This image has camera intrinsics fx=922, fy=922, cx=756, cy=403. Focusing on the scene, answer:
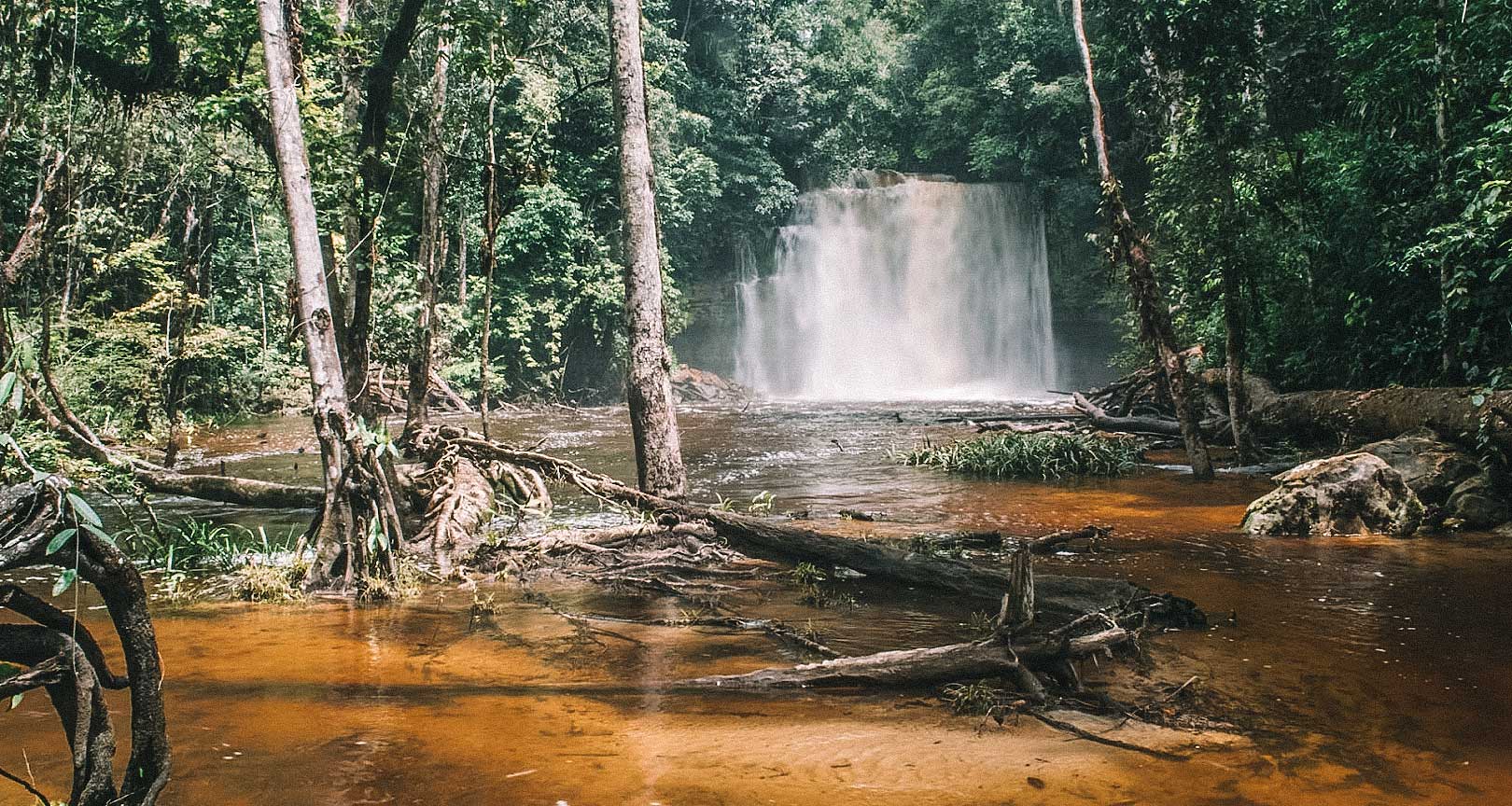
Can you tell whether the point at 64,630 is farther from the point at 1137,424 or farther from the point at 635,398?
the point at 1137,424

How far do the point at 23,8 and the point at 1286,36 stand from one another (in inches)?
856

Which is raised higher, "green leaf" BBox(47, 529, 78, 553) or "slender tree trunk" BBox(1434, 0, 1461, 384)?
"slender tree trunk" BBox(1434, 0, 1461, 384)

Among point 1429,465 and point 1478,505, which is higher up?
point 1429,465

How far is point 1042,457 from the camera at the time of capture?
12.5m

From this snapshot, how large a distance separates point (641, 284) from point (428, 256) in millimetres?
4933

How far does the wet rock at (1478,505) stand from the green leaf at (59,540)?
373 inches

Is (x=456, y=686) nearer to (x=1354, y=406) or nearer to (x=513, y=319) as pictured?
(x=1354, y=406)

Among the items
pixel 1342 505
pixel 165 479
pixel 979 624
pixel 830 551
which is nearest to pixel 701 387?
pixel 165 479

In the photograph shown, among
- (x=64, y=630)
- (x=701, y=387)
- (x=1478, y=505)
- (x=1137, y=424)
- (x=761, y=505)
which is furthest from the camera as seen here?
(x=701, y=387)

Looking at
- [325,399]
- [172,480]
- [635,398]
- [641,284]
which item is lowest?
[172,480]

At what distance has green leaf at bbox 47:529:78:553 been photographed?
6.43 ft

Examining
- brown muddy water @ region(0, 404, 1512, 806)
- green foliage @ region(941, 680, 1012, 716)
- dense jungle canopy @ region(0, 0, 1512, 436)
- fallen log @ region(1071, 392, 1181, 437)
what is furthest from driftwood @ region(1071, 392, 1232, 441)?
green foliage @ region(941, 680, 1012, 716)

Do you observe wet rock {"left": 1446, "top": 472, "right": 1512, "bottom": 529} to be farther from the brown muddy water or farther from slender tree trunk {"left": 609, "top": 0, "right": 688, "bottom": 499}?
slender tree trunk {"left": 609, "top": 0, "right": 688, "bottom": 499}

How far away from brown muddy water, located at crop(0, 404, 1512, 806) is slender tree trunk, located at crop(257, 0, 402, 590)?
40cm
